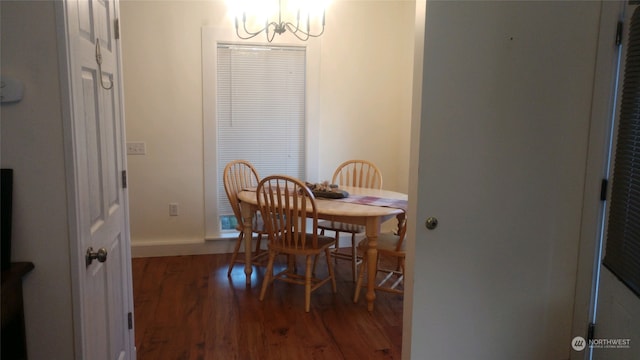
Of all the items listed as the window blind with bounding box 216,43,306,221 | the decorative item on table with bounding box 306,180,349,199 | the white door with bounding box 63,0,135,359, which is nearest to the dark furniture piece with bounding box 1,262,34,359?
the white door with bounding box 63,0,135,359

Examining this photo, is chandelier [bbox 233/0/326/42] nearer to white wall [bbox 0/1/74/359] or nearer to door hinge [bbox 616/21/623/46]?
door hinge [bbox 616/21/623/46]

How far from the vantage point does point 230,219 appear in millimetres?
4496

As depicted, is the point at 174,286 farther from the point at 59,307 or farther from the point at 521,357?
the point at 521,357

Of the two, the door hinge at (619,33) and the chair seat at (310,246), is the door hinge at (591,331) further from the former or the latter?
the chair seat at (310,246)

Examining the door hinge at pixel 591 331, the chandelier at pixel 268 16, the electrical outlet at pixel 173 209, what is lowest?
the door hinge at pixel 591 331

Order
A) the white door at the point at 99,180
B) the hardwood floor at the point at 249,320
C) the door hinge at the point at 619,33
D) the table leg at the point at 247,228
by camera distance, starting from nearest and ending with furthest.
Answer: the white door at the point at 99,180 < the door hinge at the point at 619,33 < the hardwood floor at the point at 249,320 < the table leg at the point at 247,228

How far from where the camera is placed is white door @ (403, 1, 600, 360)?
6.09 feet

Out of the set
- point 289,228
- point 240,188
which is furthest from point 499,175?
point 240,188

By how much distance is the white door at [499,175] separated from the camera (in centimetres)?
186

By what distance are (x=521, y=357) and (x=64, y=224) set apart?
76.4 inches

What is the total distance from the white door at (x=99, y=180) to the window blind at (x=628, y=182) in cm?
185

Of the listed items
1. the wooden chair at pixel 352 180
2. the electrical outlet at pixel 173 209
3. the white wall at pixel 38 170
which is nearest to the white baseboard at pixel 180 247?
the electrical outlet at pixel 173 209

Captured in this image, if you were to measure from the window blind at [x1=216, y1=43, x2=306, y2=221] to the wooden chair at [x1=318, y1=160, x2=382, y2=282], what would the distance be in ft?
1.43

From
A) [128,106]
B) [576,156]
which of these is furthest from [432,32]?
[128,106]
